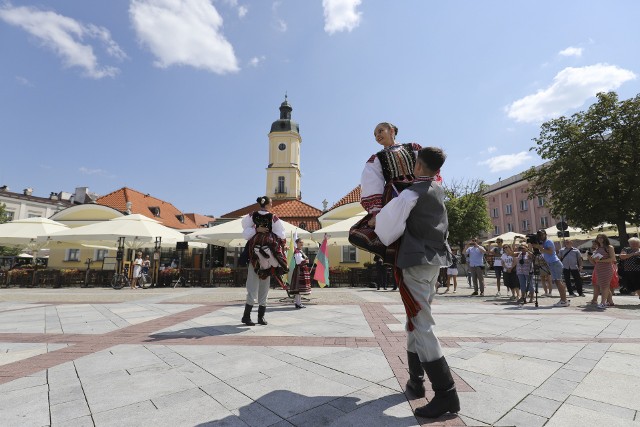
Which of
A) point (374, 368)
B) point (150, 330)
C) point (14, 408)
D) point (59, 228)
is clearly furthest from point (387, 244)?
point (59, 228)

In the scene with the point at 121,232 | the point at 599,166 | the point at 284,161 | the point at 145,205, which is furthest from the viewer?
the point at 284,161

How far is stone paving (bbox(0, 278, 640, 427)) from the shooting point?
2000mm

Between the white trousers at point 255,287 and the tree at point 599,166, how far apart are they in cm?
2083

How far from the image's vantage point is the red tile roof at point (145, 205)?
3117 centimetres

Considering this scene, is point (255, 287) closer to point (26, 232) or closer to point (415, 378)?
point (415, 378)

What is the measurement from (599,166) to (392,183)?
74.5 feet

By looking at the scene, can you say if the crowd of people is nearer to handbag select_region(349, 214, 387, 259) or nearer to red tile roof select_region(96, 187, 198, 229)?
handbag select_region(349, 214, 387, 259)

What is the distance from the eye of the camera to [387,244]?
2.24 m

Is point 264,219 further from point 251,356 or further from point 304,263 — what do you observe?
point 304,263

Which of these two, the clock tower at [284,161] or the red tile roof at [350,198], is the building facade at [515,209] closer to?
the red tile roof at [350,198]

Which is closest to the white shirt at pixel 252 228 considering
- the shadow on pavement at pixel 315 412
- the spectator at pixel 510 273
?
the shadow on pavement at pixel 315 412

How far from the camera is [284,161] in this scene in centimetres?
4356

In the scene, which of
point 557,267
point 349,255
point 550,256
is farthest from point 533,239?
point 349,255

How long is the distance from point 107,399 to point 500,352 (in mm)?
3514
